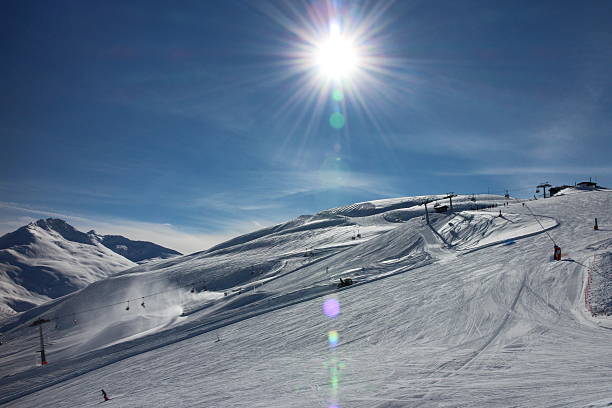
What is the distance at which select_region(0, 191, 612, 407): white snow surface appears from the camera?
10742mm

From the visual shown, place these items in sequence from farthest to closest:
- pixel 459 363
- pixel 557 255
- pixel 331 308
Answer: pixel 331 308 → pixel 557 255 → pixel 459 363

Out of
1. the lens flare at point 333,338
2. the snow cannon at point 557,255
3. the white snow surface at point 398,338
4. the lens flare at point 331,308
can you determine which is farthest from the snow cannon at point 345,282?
the snow cannon at point 557,255

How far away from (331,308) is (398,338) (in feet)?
30.7

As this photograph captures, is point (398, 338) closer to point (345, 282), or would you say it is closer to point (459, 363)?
point (459, 363)

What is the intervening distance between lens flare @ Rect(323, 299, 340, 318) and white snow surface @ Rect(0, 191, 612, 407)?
2.17 feet

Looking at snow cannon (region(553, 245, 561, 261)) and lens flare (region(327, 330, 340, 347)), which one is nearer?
lens flare (region(327, 330, 340, 347))

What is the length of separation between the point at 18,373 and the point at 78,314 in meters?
30.7

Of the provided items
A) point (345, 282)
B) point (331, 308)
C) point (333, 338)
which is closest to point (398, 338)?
point (333, 338)

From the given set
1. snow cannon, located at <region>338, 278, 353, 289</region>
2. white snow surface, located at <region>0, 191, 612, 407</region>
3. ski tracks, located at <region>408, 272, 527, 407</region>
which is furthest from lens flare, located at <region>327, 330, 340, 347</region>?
snow cannon, located at <region>338, 278, 353, 289</region>

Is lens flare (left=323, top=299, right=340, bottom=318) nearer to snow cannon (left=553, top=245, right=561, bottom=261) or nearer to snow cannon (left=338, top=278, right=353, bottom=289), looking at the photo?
snow cannon (left=338, top=278, right=353, bottom=289)

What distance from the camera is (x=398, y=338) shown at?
55.2 feet

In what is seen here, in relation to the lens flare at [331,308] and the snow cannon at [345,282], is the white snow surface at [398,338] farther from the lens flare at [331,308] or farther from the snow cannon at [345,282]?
the snow cannon at [345,282]

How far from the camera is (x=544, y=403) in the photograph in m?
8.12

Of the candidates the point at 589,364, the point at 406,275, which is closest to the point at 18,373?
the point at 406,275
